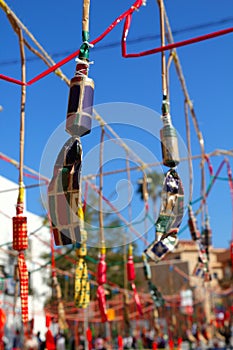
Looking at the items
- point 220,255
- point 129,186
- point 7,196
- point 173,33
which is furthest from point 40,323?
point 220,255

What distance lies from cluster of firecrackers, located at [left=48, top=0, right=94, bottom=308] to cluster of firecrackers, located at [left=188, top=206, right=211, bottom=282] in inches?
89.0

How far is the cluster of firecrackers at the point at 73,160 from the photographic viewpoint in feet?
4.63

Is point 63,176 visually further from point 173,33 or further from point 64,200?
point 173,33

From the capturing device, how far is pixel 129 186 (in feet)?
5.41

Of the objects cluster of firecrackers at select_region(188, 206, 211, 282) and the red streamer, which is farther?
cluster of firecrackers at select_region(188, 206, 211, 282)

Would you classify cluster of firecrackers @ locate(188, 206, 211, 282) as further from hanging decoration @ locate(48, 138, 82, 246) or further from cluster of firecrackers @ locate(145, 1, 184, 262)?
hanging decoration @ locate(48, 138, 82, 246)

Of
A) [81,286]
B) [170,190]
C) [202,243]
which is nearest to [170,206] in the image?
[170,190]

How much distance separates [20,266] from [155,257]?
603 millimetres

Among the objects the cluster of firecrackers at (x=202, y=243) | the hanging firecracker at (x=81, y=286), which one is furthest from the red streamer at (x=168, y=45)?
the cluster of firecrackers at (x=202, y=243)

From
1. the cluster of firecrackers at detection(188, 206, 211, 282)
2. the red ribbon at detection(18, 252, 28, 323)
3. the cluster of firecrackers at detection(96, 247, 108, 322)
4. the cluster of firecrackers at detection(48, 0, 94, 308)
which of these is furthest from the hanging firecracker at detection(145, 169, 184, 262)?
the cluster of firecrackers at detection(188, 206, 211, 282)

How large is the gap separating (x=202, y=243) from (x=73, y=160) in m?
2.78

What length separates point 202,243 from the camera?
4.04 metres

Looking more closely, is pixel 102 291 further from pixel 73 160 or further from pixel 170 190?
pixel 73 160

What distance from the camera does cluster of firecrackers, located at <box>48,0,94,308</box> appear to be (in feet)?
4.63
